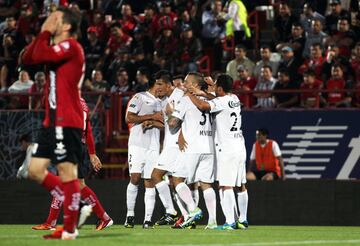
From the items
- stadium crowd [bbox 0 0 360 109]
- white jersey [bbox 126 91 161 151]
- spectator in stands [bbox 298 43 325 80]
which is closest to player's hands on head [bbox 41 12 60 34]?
white jersey [bbox 126 91 161 151]

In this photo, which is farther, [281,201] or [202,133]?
[281,201]

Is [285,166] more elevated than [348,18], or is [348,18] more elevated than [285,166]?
[348,18]

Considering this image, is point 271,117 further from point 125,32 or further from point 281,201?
point 125,32

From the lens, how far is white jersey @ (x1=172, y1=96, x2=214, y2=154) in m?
17.5

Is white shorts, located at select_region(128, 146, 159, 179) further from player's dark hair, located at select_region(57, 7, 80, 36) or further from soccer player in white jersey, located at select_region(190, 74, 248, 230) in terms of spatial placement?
player's dark hair, located at select_region(57, 7, 80, 36)

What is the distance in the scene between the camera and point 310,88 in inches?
861

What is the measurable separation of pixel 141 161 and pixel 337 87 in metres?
5.16

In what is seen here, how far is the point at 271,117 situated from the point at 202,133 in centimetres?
456

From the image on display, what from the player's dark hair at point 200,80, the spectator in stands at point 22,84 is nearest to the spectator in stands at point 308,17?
the spectator in stands at point 22,84

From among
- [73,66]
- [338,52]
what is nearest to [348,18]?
[338,52]

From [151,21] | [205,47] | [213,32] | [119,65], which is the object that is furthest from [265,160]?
[151,21]

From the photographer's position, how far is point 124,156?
904 inches

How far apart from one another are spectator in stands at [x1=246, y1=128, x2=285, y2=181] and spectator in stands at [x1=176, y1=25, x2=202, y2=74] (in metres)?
4.07

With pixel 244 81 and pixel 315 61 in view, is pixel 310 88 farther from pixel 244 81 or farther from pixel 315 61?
pixel 244 81
